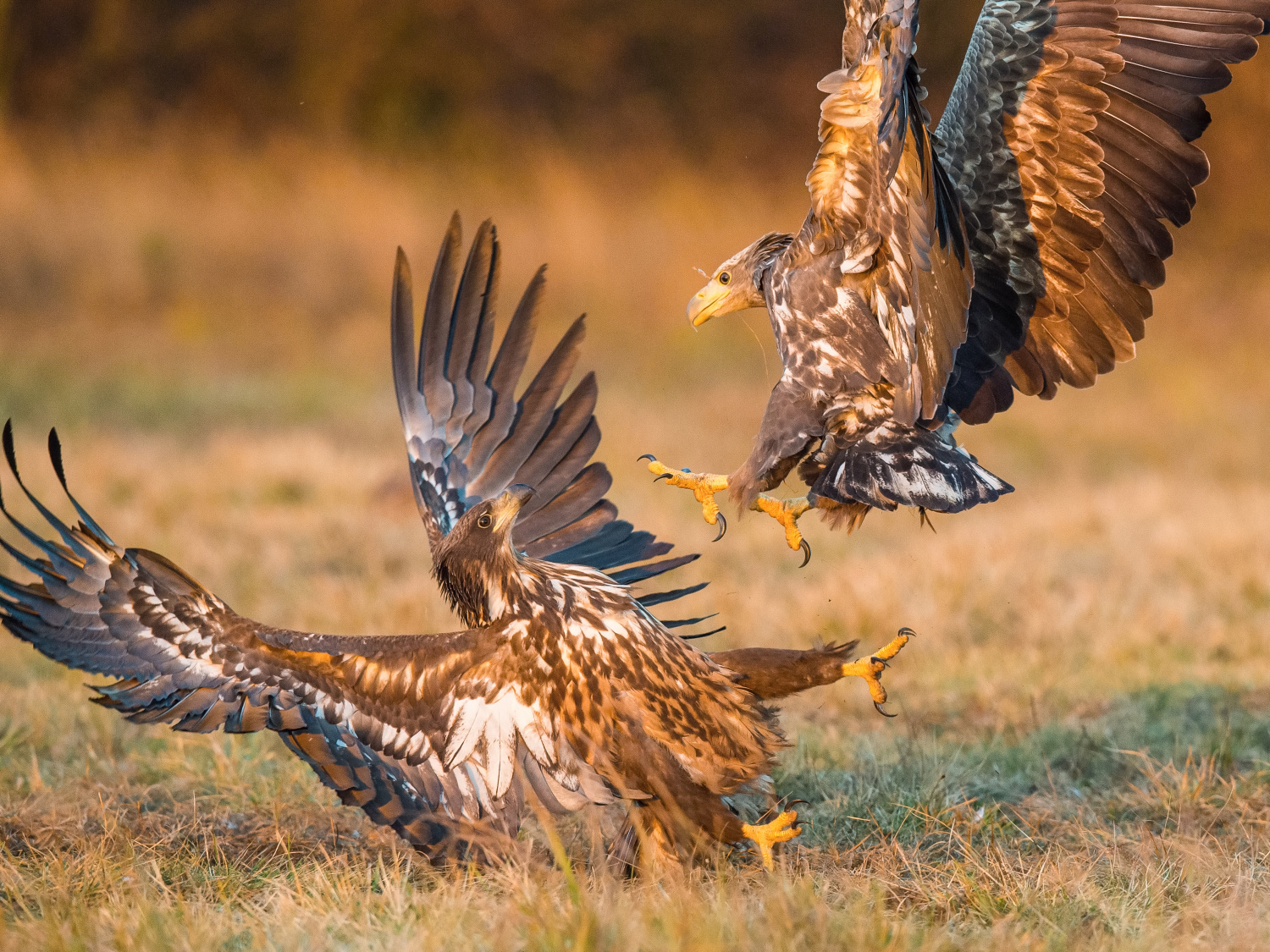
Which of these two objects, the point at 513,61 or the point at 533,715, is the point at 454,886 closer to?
the point at 533,715

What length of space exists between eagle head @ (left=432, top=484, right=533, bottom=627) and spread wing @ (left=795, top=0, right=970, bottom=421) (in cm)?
105

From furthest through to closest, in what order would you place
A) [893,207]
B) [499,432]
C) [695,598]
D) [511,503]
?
1. [695,598]
2. [499,432]
3. [511,503]
4. [893,207]

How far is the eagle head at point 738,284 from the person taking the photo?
3.84 m

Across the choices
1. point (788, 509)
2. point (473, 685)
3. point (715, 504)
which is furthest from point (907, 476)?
point (473, 685)

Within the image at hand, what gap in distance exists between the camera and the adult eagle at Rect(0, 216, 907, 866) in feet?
11.1

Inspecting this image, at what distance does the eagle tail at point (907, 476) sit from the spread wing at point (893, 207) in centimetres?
9

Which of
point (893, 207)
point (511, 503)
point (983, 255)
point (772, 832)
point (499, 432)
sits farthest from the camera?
point (499, 432)

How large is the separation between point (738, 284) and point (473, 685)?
4.44 ft

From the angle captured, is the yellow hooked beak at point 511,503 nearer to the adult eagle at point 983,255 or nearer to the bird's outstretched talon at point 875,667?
the adult eagle at point 983,255

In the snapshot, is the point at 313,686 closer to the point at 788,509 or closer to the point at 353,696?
the point at 353,696

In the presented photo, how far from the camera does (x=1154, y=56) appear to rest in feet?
11.5

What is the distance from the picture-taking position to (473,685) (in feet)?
11.2

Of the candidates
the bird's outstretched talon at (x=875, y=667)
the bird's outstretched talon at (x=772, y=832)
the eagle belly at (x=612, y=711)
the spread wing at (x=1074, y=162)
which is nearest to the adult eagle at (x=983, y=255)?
the spread wing at (x=1074, y=162)

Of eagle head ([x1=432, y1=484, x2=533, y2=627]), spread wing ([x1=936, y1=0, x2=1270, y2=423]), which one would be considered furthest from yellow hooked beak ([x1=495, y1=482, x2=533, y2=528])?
spread wing ([x1=936, y1=0, x2=1270, y2=423])
